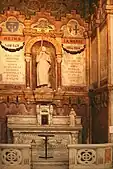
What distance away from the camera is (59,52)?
1257 cm

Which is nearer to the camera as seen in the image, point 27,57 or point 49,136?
point 49,136

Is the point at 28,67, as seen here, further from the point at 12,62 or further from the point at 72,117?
the point at 72,117

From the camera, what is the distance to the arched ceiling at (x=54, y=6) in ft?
41.8

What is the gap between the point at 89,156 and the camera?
375 inches

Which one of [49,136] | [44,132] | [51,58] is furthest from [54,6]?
[49,136]

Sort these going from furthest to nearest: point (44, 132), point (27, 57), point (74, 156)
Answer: point (27, 57) → point (44, 132) → point (74, 156)

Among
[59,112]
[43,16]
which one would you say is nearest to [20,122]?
[59,112]

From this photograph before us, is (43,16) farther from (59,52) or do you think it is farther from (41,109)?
(41,109)

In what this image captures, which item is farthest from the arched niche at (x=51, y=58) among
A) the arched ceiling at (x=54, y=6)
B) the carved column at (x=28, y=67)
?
the arched ceiling at (x=54, y=6)

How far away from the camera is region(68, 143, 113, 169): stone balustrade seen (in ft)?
31.0

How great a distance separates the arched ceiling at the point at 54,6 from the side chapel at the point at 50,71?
0.47 feet

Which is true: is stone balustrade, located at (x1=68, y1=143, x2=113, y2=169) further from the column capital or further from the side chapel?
the column capital

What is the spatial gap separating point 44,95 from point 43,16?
251 centimetres

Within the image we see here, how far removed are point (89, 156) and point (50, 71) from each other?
3.80 meters
